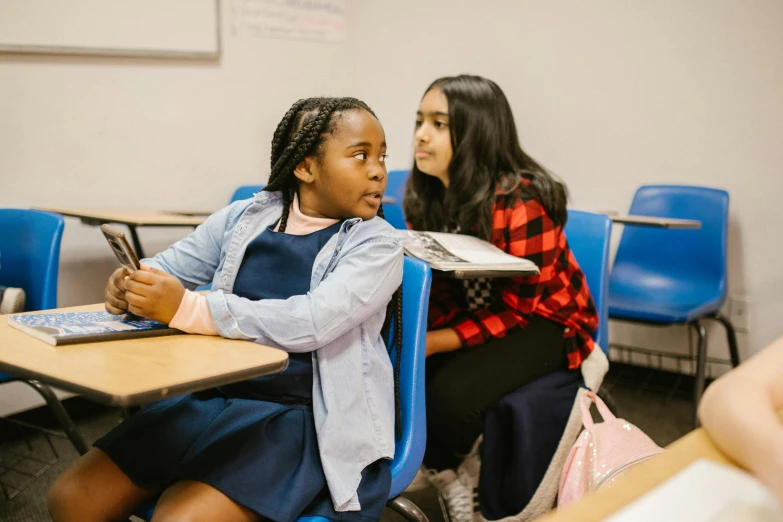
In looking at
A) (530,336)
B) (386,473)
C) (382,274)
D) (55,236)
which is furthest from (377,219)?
(55,236)

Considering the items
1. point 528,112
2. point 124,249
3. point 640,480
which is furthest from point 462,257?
point 528,112

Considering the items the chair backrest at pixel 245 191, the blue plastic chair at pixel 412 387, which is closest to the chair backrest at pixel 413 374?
the blue plastic chair at pixel 412 387

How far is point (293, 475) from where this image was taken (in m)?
1.08

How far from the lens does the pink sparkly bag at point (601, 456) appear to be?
48.4 inches

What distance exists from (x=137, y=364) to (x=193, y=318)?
211 mm

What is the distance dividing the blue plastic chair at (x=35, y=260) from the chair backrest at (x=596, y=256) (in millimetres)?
1498

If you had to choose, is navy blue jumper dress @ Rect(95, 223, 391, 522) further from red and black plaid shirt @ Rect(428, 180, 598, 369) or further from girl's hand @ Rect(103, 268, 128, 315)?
red and black plaid shirt @ Rect(428, 180, 598, 369)

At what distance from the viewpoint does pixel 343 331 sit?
112cm

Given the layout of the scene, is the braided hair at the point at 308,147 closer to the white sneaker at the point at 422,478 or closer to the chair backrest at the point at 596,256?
the white sneaker at the point at 422,478

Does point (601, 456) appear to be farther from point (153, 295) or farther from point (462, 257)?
point (153, 295)

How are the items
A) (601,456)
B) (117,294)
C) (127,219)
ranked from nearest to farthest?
1. (117,294)
2. (601,456)
3. (127,219)

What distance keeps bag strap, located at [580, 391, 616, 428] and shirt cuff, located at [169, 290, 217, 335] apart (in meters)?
0.80

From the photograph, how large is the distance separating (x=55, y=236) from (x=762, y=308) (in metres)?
2.81

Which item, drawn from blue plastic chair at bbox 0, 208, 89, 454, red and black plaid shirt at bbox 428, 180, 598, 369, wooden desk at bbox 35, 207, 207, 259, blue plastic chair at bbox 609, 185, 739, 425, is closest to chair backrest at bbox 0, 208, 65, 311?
blue plastic chair at bbox 0, 208, 89, 454
